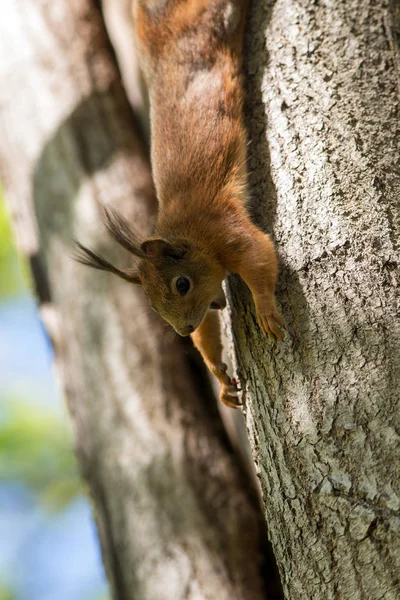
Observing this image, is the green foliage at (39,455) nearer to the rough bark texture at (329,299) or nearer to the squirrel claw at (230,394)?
the squirrel claw at (230,394)

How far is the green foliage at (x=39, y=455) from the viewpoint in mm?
8086

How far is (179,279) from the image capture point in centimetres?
288

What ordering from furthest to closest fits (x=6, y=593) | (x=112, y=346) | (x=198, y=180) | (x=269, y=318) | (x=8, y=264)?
(x=8, y=264) < (x=6, y=593) < (x=112, y=346) < (x=198, y=180) < (x=269, y=318)

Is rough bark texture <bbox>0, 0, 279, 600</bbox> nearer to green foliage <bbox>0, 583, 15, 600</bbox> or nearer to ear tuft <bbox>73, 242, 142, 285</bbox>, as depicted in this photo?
ear tuft <bbox>73, 242, 142, 285</bbox>

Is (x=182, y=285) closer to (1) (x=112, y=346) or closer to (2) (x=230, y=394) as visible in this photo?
(2) (x=230, y=394)

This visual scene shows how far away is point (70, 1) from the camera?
474 centimetres

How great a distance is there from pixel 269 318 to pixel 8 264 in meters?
6.64

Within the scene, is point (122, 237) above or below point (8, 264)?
below

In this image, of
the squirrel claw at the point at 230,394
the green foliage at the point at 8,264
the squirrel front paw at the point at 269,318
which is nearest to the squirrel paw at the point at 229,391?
the squirrel claw at the point at 230,394

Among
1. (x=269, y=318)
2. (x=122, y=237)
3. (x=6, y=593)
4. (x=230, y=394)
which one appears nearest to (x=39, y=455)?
(x=6, y=593)

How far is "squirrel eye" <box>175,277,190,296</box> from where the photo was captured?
9.39ft

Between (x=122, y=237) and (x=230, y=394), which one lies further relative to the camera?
(x=230, y=394)

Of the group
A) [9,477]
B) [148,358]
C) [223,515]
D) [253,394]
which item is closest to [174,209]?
[253,394]

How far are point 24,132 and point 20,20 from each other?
788mm
